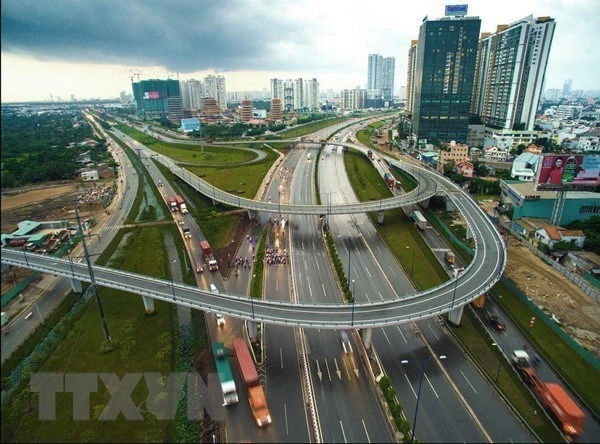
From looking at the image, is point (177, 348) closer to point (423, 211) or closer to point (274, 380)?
point (274, 380)

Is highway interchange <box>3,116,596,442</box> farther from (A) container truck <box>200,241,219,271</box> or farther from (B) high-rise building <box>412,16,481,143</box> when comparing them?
(B) high-rise building <box>412,16,481,143</box>

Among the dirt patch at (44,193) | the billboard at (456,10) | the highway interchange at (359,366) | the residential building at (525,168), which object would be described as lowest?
the highway interchange at (359,366)

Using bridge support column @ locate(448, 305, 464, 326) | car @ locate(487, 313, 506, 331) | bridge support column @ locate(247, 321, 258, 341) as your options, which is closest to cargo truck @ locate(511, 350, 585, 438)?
car @ locate(487, 313, 506, 331)

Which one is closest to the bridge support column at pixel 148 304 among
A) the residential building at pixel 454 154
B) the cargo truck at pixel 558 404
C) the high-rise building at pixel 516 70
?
the cargo truck at pixel 558 404

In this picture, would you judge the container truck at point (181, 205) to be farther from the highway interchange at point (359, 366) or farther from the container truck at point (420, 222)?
the container truck at point (420, 222)

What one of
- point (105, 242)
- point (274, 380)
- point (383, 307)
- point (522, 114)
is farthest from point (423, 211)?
point (522, 114)

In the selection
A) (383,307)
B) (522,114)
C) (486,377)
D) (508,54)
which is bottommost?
(486,377)

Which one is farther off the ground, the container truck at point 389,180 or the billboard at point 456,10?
the billboard at point 456,10
